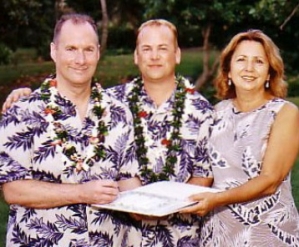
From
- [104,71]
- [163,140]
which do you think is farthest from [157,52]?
[104,71]

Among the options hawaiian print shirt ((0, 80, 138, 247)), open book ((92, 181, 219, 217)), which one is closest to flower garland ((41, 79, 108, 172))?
hawaiian print shirt ((0, 80, 138, 247))

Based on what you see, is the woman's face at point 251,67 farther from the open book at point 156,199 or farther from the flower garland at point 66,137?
the flower garland at point 66,137

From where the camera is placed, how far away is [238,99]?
161 inches

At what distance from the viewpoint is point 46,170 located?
3.60 m

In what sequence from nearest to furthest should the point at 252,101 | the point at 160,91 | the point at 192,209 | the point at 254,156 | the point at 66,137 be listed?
the point at 66,137, the point at 192,209, the point at 254,156, the point at 252,101, the point at 160,91

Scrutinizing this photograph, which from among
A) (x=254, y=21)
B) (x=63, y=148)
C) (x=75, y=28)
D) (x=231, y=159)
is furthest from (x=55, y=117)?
(x=254, y=21)

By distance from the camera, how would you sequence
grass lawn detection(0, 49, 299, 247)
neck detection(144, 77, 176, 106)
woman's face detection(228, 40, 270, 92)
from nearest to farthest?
woman's face detection(228, 40, 270, 92) → neck detection(144, 77, 176, 106) → grass lawn detection(0, 49, 299, 247)

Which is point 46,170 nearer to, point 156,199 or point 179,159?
point 156,199

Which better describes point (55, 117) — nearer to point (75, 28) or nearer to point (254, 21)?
point (75, 28)

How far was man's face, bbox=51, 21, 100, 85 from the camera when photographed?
3.60 metres

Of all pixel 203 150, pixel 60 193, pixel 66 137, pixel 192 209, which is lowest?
pixel 192 209

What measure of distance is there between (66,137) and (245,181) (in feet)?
3.31

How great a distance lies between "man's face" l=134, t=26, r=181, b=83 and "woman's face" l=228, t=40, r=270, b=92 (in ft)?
1.27

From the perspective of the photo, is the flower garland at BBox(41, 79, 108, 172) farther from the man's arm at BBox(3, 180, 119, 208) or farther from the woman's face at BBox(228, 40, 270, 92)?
the woman's face at BBox(228, 40, 270, 92)
